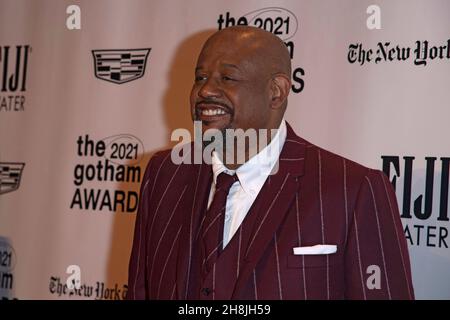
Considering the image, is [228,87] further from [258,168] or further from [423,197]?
[423,197]

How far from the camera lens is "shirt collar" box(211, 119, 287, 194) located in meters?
1.54

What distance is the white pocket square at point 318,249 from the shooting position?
56.3 inches

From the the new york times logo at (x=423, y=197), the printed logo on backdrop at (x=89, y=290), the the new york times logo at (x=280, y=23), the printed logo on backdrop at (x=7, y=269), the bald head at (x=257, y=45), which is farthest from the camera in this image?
the printed logo on backdrop at (x=7, y=269)

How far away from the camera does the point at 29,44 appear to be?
2922 millimetres

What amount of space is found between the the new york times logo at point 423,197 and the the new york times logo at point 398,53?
33cm

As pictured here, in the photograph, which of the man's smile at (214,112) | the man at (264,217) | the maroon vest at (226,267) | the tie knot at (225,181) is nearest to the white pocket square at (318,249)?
the man at (264,217)

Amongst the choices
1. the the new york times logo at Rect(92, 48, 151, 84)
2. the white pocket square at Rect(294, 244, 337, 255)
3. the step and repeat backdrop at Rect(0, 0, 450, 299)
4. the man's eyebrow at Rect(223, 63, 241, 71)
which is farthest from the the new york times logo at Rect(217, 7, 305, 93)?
the white pocket square at Rect(294, 244, 337, 255)

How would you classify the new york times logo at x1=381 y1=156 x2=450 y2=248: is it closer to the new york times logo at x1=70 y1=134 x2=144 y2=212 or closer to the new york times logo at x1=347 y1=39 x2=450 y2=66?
the new york times logo at x1=347 y1=39 x2=450 y2=66

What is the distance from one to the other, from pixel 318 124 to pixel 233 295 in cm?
107

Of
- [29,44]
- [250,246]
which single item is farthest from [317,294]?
[29,44]

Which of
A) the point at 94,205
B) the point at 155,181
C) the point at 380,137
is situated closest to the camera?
the point at 155,181

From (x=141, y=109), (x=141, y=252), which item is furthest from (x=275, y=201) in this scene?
(x=141, y=109)

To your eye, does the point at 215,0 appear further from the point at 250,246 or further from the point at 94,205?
the point at 250,246

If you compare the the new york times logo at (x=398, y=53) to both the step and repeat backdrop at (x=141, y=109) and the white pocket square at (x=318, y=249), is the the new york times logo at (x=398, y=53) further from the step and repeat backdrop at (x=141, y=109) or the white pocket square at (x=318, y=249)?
the white pocket square at (x=318, y=249)
